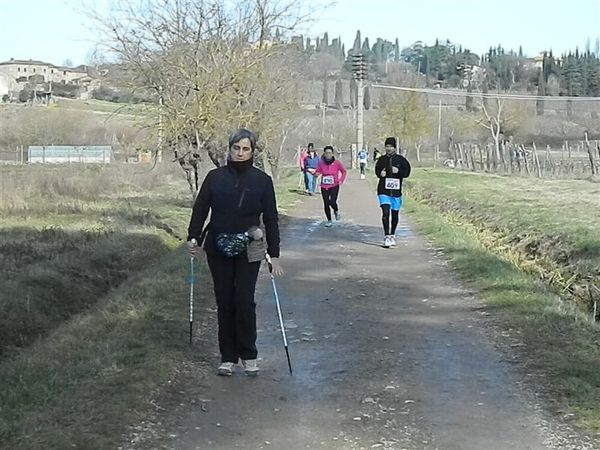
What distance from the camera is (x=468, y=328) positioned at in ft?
30.9

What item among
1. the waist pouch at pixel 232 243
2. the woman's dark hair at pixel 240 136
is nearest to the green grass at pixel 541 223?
the waist pouch at pixel 232 243

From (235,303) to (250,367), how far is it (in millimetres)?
543

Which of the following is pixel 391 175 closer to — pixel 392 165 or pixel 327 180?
pixel 392 165

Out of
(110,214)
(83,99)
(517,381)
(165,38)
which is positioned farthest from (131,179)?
(83,99)

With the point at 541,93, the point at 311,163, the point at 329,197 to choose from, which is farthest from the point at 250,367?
the point at 541,93

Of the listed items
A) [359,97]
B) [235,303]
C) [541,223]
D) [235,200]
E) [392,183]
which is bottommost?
[541,223]

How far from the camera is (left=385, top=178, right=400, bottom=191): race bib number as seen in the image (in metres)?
15.9

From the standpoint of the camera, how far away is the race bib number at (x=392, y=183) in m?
15.9

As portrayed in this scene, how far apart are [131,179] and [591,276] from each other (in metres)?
29.1

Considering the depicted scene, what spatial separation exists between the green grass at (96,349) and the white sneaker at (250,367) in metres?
0.57

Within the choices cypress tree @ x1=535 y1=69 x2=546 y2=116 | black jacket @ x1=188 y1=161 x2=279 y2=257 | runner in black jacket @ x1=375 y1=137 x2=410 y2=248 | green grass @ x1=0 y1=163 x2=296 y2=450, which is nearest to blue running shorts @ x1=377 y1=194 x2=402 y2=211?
runner in black jacket @ x1=375 y1=137 x2=410 y2=248

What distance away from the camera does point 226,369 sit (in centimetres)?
754

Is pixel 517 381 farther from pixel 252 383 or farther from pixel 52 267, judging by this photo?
pixel 52 267

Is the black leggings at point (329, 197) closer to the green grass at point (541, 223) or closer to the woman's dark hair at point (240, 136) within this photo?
the green grass at point (541, 223)
